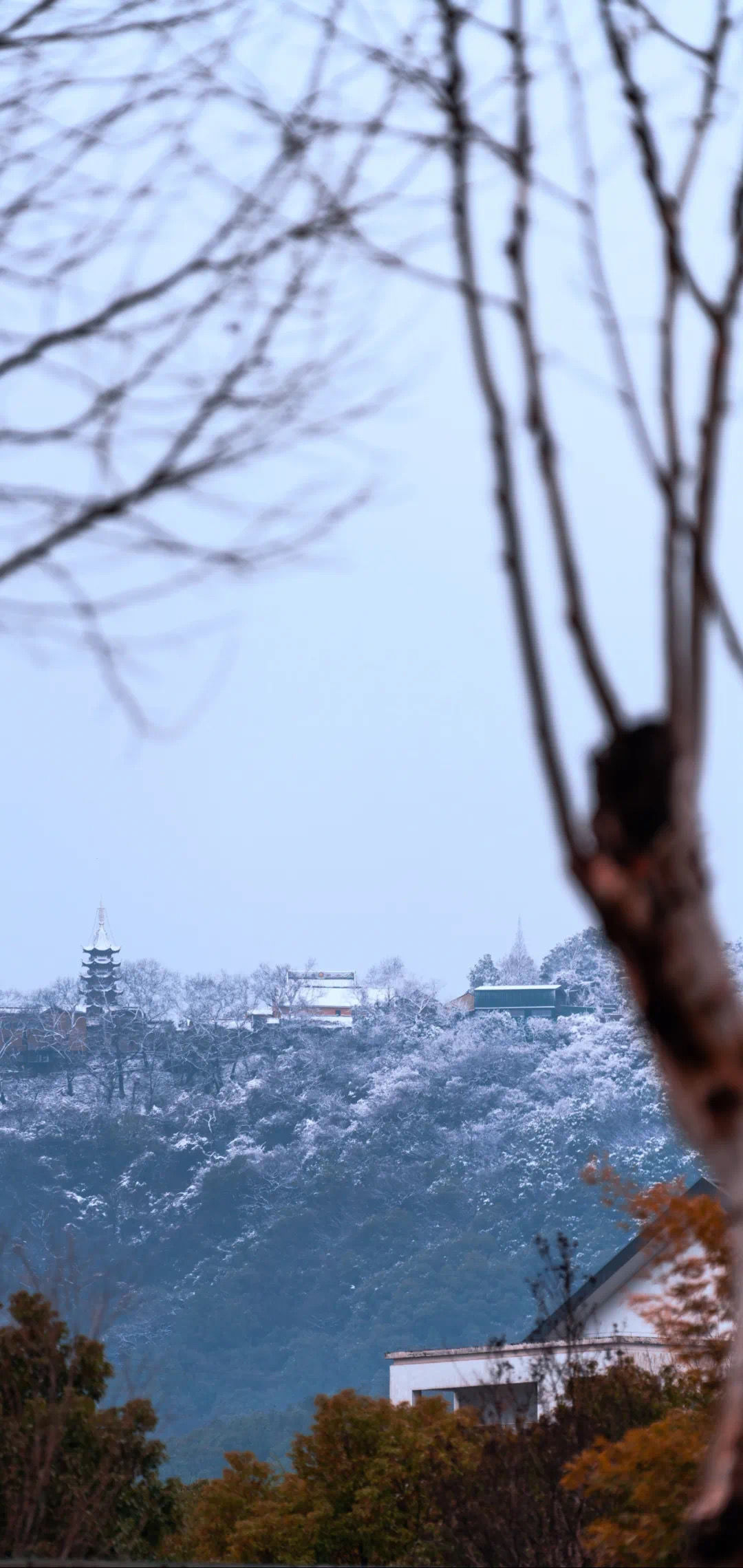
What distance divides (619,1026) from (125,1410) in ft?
274

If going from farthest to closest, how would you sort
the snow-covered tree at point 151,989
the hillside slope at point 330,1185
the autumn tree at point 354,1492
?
the snow-covered tree at point 151,989
the hillside slope at point 330,1185
the autumn tree at point 354,1492

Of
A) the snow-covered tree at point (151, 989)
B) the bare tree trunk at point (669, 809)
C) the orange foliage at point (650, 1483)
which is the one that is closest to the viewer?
the bare tree trunk at point (669, 809)

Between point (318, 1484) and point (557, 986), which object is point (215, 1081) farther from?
point (318, 1484)

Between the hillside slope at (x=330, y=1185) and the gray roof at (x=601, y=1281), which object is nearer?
the gray roof at (x=601, y=1281)

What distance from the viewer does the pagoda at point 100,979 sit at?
9194cm

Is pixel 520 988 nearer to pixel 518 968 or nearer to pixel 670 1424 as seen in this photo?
pixel 518 968

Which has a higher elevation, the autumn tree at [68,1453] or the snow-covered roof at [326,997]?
the snow-covered roof at [326,997]

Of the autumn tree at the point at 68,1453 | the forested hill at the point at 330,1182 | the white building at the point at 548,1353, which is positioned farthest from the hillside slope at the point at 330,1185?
the autumn tree at the point at 68,1453

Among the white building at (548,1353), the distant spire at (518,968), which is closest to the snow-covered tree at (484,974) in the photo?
the distant spire at (518,968)

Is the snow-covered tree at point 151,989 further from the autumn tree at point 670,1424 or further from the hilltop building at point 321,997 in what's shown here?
the autumn tree at point 670,1424

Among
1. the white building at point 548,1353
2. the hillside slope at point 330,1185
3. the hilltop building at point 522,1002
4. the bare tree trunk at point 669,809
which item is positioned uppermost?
the hilltop building at point 522,1002

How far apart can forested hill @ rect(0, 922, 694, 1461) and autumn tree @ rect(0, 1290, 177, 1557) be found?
54.3m

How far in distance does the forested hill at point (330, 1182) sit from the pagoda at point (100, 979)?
4.30 metres

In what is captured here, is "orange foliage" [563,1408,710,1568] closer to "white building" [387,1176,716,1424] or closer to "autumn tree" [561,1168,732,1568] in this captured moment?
"autumn tree" [561,1168,732,1568]
